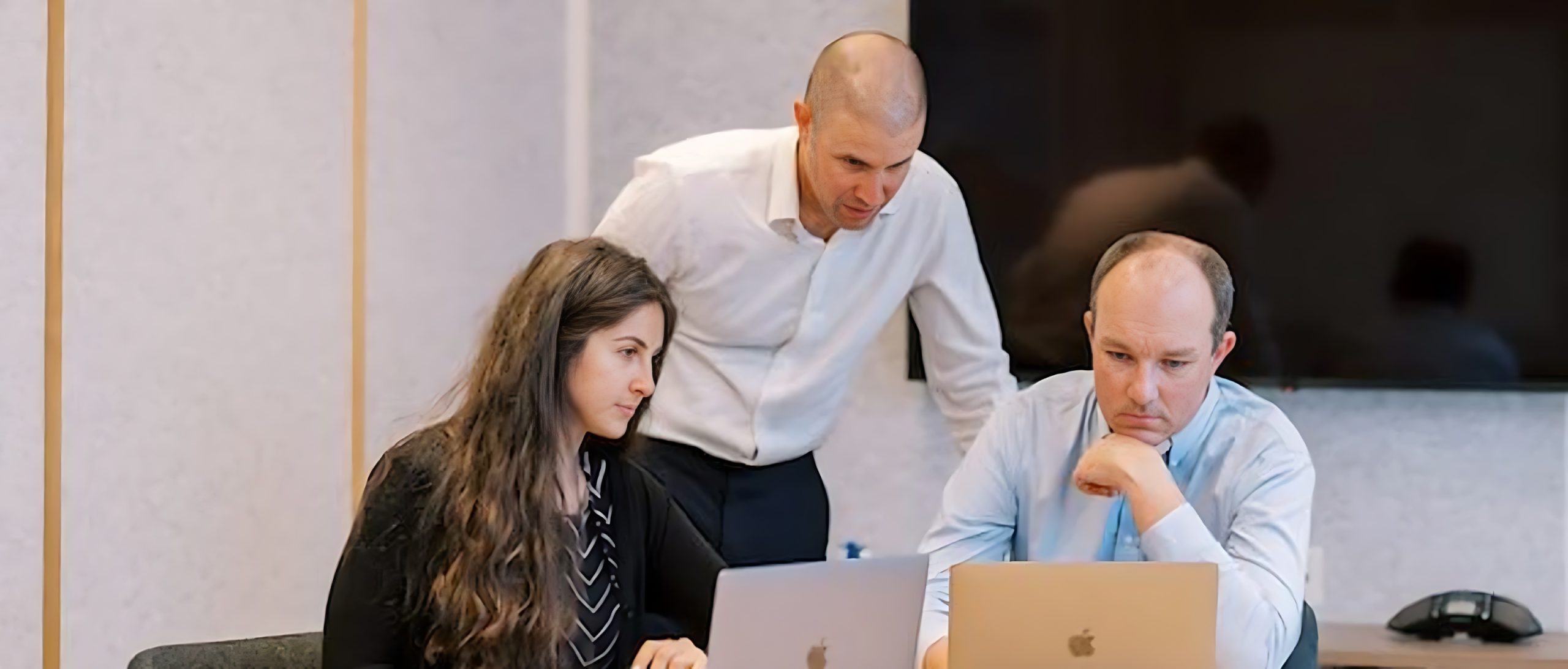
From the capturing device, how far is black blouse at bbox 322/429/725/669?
1.61m

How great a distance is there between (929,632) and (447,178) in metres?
1.63

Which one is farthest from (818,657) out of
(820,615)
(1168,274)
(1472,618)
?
(1472,618)

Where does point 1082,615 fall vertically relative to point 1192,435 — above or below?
below

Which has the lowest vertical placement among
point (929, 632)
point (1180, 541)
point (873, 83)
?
point (929, 632)

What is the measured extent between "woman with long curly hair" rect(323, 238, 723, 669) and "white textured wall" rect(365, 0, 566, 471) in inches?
45.1

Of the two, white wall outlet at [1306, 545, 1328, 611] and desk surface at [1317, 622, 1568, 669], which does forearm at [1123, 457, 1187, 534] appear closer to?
desk surface at [1317, 622, 1568, 669]

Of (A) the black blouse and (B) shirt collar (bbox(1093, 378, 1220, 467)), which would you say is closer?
(A) the black blouse

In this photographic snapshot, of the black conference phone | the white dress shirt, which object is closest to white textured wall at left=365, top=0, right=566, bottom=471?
the white dress shirt

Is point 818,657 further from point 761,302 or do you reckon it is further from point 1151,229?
point 1151,229

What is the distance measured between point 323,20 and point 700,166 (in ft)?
2.35

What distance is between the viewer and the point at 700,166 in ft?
7.79

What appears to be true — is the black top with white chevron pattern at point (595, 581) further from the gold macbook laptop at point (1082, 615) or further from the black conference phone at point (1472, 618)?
the black conference phone at point (1472, 618)

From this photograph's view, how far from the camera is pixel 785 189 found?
7.68 ft

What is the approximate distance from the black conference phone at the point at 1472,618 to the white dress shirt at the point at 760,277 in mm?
1171
